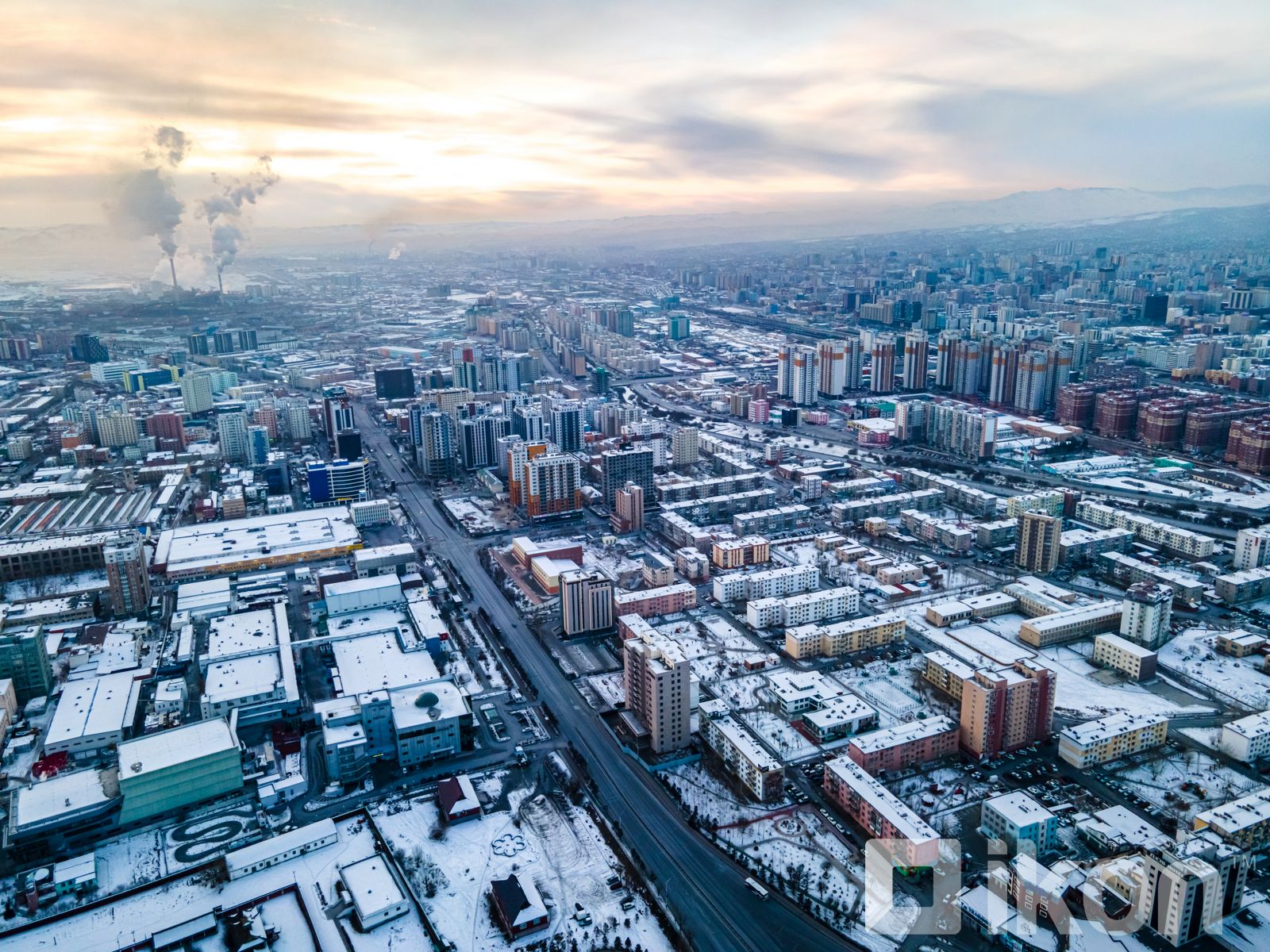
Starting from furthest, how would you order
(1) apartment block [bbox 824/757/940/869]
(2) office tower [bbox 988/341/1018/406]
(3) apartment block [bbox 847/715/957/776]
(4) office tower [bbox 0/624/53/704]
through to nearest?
(2) office tower [bbox 988/341/1018/406]
(4) office tower [bbox 0/624/53/704]
(3) apartment block [bbox 847/715/957/776]
(1) apartment block [bbox 824/757/940/869]

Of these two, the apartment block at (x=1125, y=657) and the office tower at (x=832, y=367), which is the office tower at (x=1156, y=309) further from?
the apartment block at (x=1125, y=657)

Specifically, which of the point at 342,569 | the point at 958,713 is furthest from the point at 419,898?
the point at 342,569

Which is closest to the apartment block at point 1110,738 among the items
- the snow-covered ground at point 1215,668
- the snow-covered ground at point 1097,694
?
the snow-covered ground at point 1097,694

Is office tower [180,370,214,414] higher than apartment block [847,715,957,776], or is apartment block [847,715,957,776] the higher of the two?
office tower [180,370,214,414]

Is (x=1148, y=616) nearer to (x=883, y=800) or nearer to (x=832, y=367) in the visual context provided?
(x=883, y=800)

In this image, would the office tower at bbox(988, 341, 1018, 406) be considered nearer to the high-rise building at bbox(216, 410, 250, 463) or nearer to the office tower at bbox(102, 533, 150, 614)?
the high-rise building at bbox(216, 410, 250, 463)

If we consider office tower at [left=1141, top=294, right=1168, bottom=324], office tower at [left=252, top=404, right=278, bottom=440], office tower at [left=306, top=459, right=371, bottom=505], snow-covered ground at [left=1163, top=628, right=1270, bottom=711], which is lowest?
snow-covered ground at [left=1163, top=628, right=1270, bottom=711]

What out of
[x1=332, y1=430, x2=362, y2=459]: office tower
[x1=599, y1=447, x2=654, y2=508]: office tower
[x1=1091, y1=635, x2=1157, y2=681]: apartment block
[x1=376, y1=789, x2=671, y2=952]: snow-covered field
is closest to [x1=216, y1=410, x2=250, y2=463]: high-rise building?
[x1=332, y1=430, x2=362, y2=459]: office tower

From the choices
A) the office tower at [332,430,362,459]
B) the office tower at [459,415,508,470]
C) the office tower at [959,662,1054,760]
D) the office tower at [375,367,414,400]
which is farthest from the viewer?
the office tower at [375,367,414,400]
